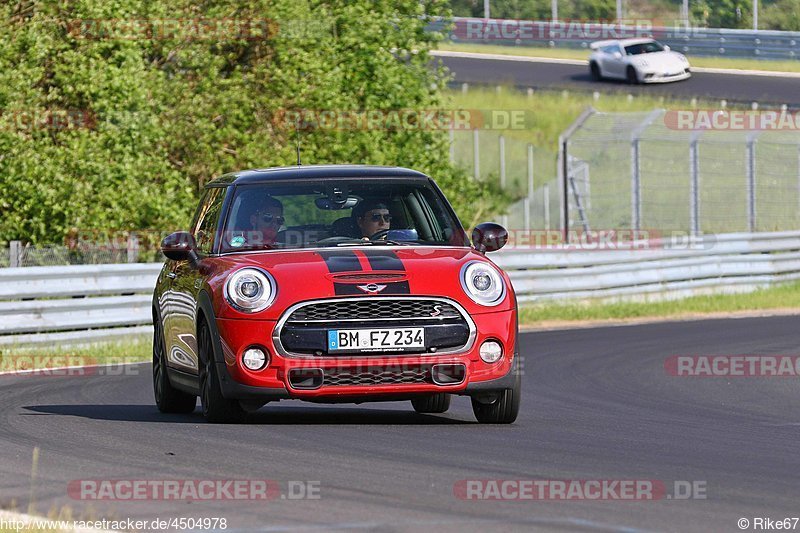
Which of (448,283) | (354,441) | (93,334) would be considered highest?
(448,283)

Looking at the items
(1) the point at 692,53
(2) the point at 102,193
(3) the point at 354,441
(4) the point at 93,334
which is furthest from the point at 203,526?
(1) the point at 692,53

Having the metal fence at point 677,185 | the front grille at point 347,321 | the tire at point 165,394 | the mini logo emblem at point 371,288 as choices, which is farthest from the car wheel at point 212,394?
the metal fence at point 677,185

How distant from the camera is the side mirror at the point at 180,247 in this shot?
32.2ft

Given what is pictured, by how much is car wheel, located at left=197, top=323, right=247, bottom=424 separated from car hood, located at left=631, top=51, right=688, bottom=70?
128ft

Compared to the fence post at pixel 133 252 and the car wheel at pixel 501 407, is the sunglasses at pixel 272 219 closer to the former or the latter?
the car wheel at pixel 501 407

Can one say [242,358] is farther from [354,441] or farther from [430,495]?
[430,495]

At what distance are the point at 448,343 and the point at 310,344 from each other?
0.75 metres

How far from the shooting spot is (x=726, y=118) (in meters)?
38.5

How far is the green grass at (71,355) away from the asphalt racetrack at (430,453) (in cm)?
227

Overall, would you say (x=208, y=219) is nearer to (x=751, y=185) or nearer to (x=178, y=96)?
(x=178, y=96)

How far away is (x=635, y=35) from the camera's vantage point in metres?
56.7

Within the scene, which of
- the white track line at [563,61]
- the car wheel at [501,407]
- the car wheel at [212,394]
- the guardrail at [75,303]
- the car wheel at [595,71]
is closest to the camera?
the car wheel at [212,394]

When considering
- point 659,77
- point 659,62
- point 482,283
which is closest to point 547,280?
point 482,283

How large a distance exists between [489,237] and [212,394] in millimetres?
1916
